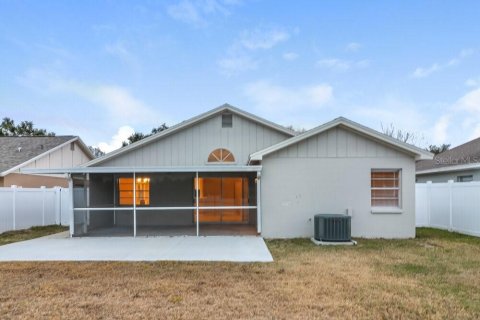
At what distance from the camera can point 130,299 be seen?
208 inches

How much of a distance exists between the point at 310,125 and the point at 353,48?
2780 centimetres

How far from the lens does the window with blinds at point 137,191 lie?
49.4ft

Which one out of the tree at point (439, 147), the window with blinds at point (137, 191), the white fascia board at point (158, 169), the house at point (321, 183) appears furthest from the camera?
the tree at point (439, 147)

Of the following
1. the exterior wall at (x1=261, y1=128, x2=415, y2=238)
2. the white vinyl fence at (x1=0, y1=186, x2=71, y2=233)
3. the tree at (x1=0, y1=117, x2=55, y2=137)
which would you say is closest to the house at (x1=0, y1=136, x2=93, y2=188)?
the white vinyl fence at (x1=0, y1=186, x2=71, y2=233)

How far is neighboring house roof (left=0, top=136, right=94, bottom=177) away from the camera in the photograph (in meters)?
16.5

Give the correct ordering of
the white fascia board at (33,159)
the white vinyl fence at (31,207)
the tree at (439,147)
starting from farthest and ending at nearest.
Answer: the tree at (439,147), the white fascia board at (33,159), the white vinyl fence at (31,207)

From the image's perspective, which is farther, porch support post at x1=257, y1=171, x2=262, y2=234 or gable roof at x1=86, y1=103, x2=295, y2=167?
gable roof at x1=86, y1=103, x2=295, y2=167

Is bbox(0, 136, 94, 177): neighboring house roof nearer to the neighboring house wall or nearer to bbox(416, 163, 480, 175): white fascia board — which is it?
the neighboring house wall

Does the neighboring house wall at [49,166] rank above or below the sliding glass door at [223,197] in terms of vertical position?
above


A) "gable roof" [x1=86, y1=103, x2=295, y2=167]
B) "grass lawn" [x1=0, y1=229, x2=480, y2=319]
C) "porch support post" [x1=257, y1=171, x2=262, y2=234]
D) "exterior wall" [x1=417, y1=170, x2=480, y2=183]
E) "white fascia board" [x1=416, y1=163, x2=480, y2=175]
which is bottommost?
"grass lawn" [x1=0, y1=229, x2=480, y2=319]

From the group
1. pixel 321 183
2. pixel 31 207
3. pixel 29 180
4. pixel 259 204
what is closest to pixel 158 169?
pixel 259 204

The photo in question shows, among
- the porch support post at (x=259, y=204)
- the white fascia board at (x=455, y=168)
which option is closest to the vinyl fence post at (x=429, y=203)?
the white fascia board at (x=455, y=168)

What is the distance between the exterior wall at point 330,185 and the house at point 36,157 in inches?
Result: 447

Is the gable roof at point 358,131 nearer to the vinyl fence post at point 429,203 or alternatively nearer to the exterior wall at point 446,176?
the vinyl fence post at point 429,203
